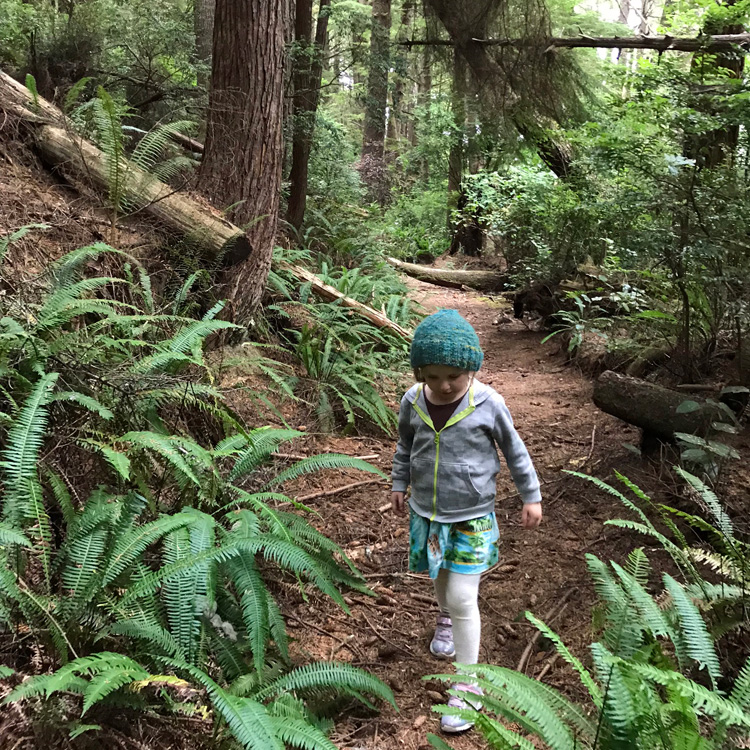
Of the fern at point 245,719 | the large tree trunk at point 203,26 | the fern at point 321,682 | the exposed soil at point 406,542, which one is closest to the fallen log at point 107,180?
the exposed soil at point 406,542

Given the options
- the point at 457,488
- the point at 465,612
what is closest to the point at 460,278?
the point at 457,488

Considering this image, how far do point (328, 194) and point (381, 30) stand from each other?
2.58 m

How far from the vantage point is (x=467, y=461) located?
7.86 ft

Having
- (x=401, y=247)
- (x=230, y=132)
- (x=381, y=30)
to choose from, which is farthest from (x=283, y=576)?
(x=401, y=247)

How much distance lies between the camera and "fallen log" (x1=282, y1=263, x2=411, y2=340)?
655 centimetres

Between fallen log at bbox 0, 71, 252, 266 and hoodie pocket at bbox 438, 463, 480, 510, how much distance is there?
3.32m

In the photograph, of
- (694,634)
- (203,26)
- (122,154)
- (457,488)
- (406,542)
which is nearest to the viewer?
(694,634)

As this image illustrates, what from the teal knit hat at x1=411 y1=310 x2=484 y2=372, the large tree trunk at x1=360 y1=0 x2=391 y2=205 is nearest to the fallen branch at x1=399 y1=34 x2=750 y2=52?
the large tree trunk at x1=360 y1=0 x2=391 y2=205

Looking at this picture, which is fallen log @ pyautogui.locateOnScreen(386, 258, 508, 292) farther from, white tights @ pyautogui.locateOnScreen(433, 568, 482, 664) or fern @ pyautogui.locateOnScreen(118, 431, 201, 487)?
white tights @ pyautogui.locateOnScreen(433, 568, 482, 664)

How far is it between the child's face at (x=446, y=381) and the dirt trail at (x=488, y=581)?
1239 mm

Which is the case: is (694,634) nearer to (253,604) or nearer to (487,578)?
(487,578)

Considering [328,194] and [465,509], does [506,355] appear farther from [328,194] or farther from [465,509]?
[465,509]

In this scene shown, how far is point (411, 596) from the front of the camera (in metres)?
3.16

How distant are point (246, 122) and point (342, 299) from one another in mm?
2036
